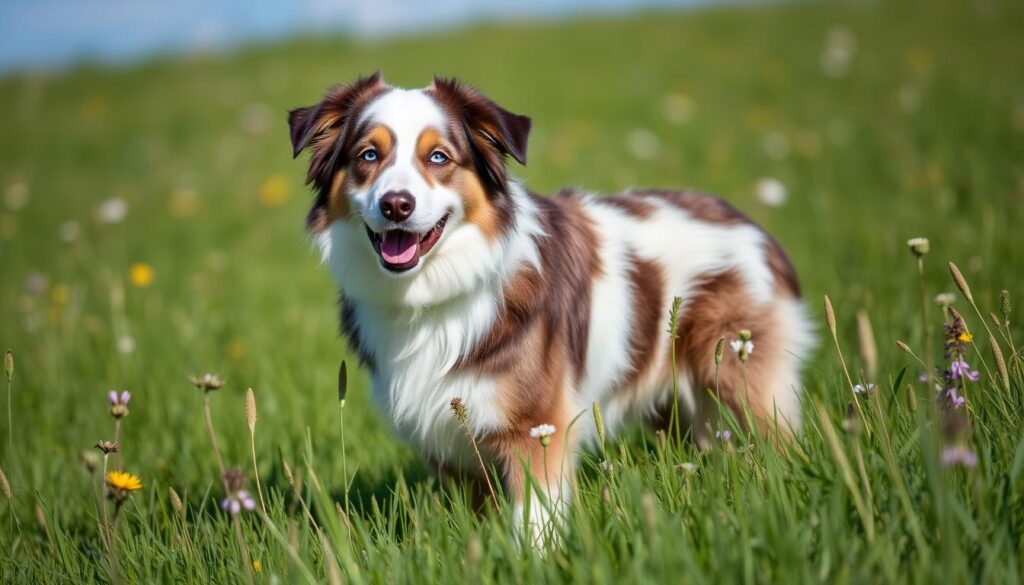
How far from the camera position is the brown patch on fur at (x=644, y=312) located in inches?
128

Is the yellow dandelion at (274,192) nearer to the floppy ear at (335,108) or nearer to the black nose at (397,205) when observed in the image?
the floppy ear at (335,108)

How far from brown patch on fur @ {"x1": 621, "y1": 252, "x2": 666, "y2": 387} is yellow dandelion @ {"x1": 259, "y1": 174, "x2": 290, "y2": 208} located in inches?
160

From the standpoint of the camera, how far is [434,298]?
2922 mm

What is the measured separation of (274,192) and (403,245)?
4.13 meters

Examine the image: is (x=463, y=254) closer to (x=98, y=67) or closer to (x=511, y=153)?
(x=511, y=153)

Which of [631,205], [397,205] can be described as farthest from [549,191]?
[397,205]

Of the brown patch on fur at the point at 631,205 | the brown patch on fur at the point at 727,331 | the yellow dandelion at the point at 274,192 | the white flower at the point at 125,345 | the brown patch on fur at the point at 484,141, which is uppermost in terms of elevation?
the brown patch on fur at the point at 484,141

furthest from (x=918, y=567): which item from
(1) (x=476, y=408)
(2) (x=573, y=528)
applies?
(1) (x=476, y=408)

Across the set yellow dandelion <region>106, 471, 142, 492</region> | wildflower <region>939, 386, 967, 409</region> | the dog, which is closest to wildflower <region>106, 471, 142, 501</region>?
yellow dandelion <region>106, 471, 142, 492</region>

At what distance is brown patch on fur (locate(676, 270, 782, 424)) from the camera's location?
322cm

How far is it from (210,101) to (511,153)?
431 inches

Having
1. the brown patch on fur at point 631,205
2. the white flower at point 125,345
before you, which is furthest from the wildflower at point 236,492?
the white flower at point 125,345

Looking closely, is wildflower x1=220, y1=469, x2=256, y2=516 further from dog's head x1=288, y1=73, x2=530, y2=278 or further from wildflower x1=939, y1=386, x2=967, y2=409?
wildflower x1=939, y1=386, x2=967, y2=409

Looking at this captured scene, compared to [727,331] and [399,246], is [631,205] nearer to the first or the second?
[727,331]
